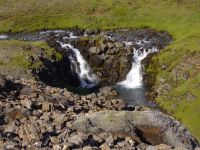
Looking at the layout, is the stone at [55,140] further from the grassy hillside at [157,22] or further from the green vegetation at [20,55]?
the green vegetation at [20,55]

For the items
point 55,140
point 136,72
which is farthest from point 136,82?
point 55,140

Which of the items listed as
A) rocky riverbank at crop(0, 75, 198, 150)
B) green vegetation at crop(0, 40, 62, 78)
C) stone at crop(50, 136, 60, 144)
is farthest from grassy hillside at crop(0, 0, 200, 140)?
stone at crop(50, 136, 60, 144)

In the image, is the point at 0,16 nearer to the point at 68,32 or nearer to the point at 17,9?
the point at 17,9

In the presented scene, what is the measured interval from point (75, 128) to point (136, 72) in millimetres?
59752

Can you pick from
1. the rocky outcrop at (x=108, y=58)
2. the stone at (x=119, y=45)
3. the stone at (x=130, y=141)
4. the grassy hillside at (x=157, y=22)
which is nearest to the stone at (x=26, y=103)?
the stone at (x=130, y=141)

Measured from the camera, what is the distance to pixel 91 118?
3562 cm

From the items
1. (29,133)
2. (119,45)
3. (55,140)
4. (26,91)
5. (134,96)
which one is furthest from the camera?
(119,45)

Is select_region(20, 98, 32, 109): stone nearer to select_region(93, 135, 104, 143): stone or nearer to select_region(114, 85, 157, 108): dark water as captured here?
select_region(93, 135, 104, 143): stone

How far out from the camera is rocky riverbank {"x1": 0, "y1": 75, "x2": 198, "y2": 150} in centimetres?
3039

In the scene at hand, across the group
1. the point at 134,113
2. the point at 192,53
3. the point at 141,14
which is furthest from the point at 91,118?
the point at 141,14

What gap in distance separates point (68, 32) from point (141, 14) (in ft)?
74.6

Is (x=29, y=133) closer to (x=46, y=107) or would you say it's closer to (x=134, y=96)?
(x=46, y=107)

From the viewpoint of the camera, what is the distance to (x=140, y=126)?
36344 mm

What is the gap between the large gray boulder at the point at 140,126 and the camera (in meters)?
33.9
